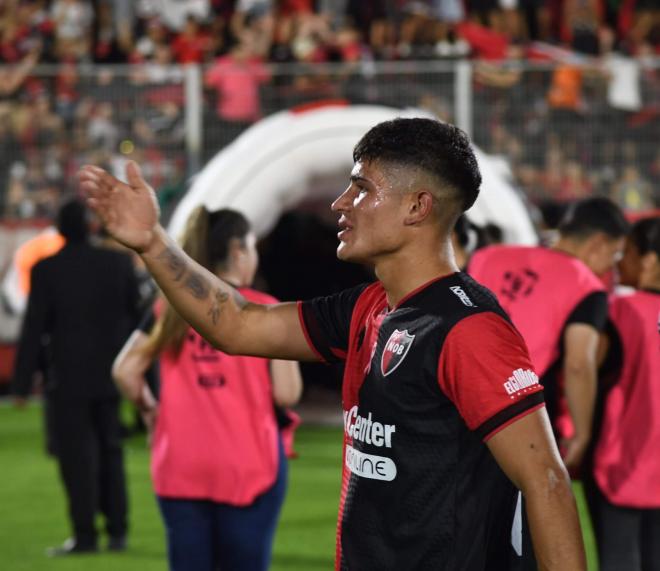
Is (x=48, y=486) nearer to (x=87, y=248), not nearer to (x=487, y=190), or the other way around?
(x=87, y=248)

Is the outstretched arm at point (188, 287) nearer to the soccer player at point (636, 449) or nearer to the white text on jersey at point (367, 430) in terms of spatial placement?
the white text on jersey at point (367, 430)

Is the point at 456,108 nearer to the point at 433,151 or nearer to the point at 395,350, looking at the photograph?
the point at 433,151

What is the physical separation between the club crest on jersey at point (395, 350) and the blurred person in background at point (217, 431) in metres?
2.00

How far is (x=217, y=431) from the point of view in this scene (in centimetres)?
512

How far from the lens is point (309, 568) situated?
Result: 7320mm

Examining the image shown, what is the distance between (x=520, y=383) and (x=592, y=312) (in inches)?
100

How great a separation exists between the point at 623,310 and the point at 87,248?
3659 millimetres

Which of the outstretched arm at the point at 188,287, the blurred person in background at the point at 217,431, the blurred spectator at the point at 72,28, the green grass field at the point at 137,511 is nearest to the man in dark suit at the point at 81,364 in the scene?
the green grass field at the point at 137,511

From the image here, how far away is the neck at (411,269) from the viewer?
3068 mm

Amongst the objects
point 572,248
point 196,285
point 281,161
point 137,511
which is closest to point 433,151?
point 196,285

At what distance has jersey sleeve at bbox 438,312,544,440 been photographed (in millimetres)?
2801

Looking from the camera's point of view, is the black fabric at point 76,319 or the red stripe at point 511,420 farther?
the black fabric at point 76,319

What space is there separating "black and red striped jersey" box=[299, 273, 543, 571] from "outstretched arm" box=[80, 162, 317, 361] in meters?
0.36

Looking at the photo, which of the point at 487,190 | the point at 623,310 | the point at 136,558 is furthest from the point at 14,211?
the point at 623,310
